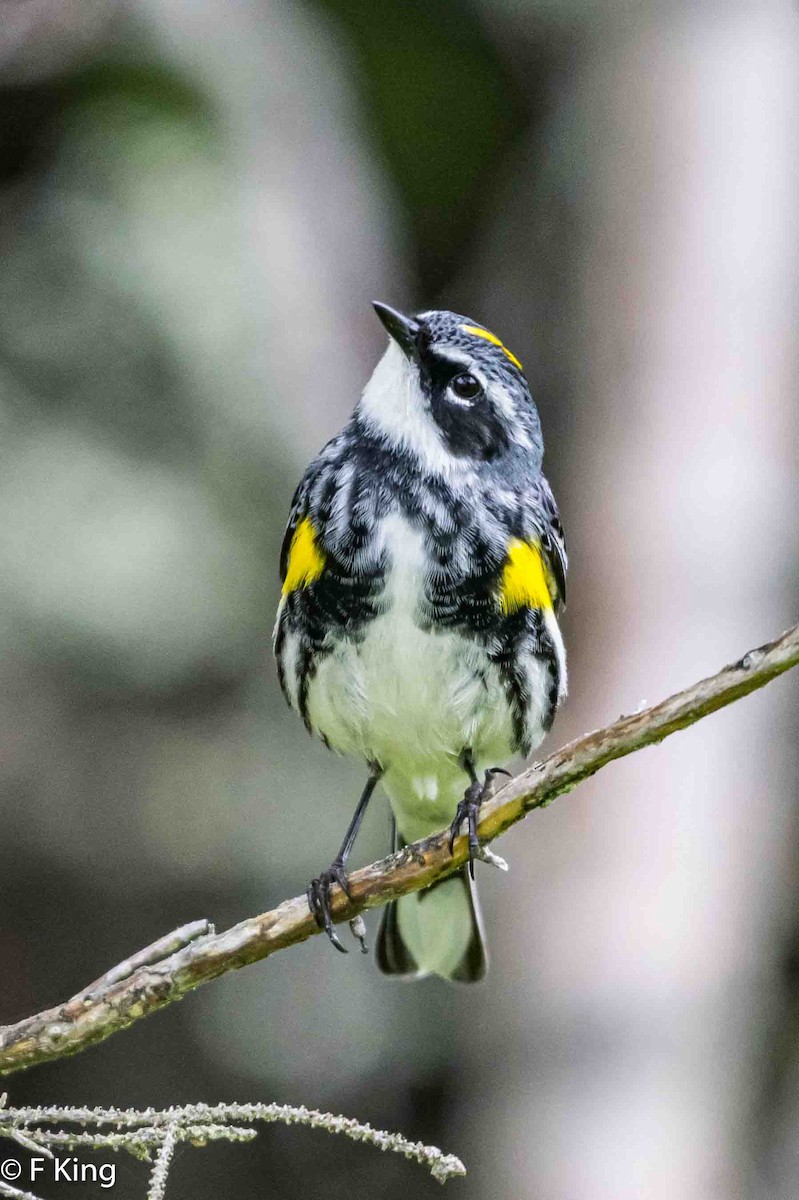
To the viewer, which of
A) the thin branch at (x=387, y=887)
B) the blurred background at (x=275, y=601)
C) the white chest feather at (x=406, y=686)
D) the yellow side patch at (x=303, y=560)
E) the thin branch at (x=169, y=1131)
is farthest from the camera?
the blurred background at (x=275, y=601)

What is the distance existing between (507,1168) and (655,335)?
134 inches

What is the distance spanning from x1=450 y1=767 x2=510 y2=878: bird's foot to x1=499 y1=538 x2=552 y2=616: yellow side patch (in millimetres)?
448

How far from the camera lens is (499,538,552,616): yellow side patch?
322cm

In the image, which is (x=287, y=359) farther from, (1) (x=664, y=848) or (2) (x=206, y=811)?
(1) (x=664, y=848)

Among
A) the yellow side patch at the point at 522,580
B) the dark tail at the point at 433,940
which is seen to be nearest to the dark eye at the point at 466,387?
the yellow side patch at the point at 522,580

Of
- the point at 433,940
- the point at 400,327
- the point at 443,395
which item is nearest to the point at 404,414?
the point at 443,395

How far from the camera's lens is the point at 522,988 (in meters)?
5.05

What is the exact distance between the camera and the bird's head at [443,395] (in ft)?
11.1

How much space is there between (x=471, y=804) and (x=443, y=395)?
42.0 inches

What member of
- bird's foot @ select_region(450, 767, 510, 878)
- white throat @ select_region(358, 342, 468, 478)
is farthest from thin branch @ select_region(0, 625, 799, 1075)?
white throat @ select_region(358, 342, 468, 478)

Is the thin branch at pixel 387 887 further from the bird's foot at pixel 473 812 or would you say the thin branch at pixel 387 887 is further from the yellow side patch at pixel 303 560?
the yellow side patch at pixel 303 560

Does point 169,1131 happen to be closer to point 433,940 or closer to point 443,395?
point 433,940

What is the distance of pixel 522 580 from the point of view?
129 inches

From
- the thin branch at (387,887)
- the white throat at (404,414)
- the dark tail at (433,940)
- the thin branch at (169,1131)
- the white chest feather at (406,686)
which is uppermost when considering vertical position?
the white throat at (404,414)
